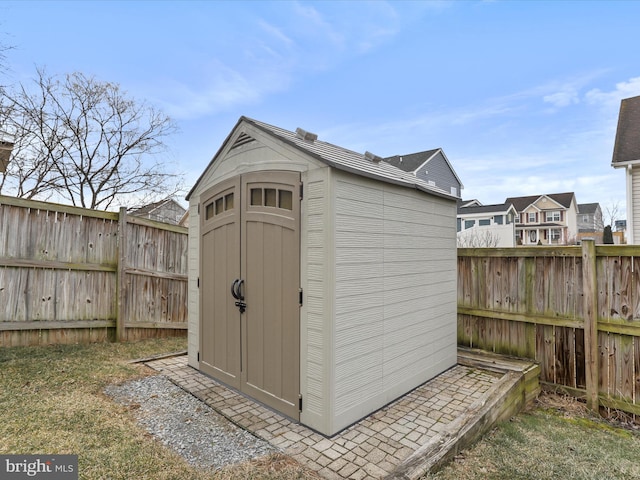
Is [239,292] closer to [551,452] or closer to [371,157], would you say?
[371,157]

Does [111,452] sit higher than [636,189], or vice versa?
→ [636,189]

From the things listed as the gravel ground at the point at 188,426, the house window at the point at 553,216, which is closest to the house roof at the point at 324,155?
the gravel ground at the point at 188,426

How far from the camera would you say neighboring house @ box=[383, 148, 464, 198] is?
64.1ft

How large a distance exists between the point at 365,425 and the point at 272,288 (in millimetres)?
1440

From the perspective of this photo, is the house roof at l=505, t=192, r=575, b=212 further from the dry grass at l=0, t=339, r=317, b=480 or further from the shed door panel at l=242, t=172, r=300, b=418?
the dry grass at l=0, t=339, r=317, b=480

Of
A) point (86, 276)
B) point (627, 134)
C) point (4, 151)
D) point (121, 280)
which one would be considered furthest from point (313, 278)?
point (627, 134)

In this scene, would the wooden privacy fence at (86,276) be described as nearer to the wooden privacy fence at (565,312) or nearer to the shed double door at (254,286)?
the shed double door at (254,286)

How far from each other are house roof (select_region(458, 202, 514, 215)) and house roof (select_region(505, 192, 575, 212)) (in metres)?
6.86

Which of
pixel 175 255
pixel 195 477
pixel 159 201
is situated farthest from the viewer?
pixel 159 201

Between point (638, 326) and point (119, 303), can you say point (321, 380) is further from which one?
point (119, 303)

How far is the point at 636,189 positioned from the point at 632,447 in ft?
26.0

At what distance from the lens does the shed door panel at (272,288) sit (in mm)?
2859

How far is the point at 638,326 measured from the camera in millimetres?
3375

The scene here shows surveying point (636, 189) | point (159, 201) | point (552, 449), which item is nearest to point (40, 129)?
point (159, 201)
